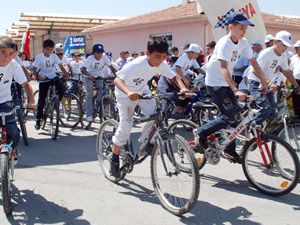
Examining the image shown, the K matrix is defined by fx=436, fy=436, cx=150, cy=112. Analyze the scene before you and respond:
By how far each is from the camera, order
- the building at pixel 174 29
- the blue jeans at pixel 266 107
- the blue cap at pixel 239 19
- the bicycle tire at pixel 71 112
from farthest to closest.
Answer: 1. the building at pixel 174 29
2. the bicycle tire at pixel 71 112
3. the blue jeans at pixel 266 107
4. the blue cap at pixel 239 19

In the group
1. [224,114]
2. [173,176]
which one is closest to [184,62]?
[224,114]

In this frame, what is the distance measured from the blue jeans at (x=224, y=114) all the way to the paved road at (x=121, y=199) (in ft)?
2.22

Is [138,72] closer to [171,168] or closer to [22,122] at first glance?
[171,168]

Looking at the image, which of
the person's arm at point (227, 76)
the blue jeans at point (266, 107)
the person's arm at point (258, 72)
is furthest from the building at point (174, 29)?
the person's arm at point (227, 76)

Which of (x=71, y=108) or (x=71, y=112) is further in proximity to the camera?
(x=71, y=112)

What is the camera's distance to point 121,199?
4957mm

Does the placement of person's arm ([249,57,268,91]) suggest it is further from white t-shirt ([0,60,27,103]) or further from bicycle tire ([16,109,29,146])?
bicycle tire ([16,109,29,146])

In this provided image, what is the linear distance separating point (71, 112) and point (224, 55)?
21.3 feet

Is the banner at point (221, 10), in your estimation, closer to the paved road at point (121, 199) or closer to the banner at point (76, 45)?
the paved road at point (121, 199)

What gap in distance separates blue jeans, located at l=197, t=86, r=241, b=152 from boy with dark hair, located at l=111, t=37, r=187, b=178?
740 mm

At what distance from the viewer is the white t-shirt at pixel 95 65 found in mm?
9727

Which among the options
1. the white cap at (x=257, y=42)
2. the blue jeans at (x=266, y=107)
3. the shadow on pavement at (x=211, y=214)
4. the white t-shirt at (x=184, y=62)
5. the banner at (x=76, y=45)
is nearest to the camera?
the shadow on pavement at (x=211, y=214)

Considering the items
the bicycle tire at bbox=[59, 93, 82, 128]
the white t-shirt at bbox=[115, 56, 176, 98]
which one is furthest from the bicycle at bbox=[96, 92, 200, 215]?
the bicycle tire at bbox=[59, 93, 82, 128]

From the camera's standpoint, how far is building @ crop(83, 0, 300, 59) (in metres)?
18.8
